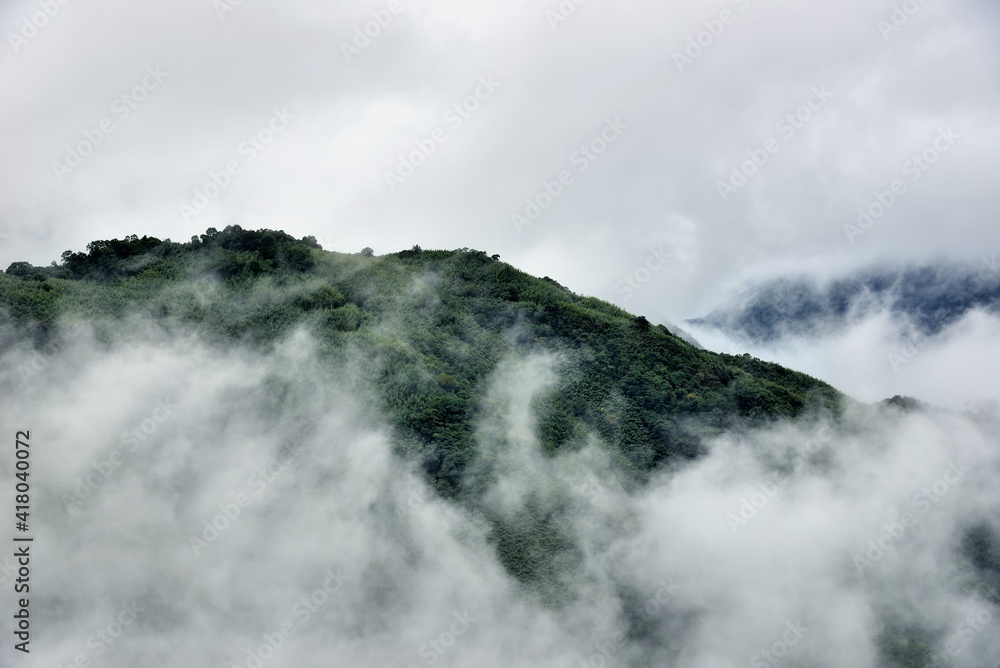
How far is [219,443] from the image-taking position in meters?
54.8

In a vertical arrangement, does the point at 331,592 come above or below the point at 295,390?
below

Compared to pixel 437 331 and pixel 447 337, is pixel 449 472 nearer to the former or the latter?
pixel 447 337

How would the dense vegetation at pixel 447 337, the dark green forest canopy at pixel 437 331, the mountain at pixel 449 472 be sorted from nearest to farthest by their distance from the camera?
the mountain at pixel 449 472 → the dense vegetation at pixel 447 337 → the dark green forest canopy at pixel 437 331

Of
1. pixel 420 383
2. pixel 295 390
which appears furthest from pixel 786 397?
pixel 295 390

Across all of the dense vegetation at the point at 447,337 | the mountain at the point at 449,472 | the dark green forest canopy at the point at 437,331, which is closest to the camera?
the mountain at the point at 449,472

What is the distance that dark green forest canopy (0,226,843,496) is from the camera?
5944 centimetres

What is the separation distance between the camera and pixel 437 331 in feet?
225

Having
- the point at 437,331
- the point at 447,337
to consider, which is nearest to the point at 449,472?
the point at 447,337

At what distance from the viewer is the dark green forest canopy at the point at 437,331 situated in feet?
195

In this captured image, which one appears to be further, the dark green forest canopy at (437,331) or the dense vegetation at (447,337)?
the dark green forest canopy at (437,331)

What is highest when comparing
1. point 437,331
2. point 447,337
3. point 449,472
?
point 437,331

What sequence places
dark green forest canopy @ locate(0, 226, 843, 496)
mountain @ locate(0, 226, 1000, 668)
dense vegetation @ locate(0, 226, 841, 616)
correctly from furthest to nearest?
dark green forest canopy @ locate(0, 226, 843, 496) → dense vegetation @ locate(0, 226, 841, 616) → mountain @ locate(0, 226, 1000, 668)

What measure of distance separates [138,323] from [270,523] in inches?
714

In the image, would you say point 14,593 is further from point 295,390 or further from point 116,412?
point 295,390
